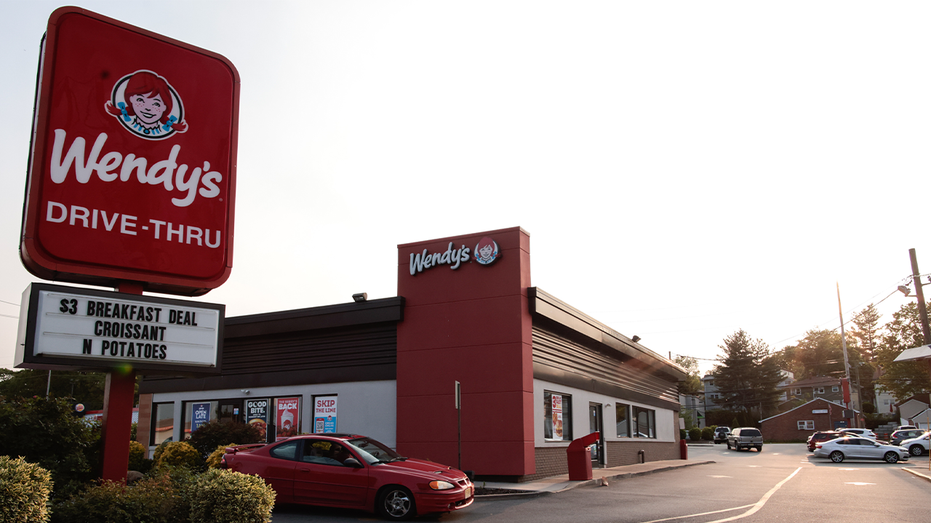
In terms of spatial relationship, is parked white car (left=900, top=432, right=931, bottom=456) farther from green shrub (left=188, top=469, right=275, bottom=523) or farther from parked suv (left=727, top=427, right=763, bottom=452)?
green shrub (left=188, top=469, right=275, bottom=523)

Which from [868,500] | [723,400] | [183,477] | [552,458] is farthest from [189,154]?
[723,400]

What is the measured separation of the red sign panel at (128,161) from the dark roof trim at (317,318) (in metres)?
9.80

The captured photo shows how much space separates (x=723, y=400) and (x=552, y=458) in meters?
79.0

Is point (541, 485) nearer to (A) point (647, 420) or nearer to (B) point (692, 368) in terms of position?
(A) point (647, 420)

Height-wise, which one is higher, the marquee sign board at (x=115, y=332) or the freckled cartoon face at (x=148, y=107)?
the freckled cartoon face at (x=148, y=107)

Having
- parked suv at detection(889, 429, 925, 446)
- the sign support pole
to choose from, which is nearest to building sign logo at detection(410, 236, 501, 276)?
the sign support pole

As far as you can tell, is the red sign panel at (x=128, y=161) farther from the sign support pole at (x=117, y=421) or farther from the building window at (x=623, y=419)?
the building window at (x=623, y=419)

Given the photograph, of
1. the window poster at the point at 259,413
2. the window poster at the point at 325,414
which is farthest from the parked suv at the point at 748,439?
the window poster at the point at 259,413

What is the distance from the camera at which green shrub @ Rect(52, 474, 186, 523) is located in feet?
26.3

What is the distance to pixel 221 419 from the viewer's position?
2270 centimetres

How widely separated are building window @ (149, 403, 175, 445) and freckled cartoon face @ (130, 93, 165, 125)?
17.0 m

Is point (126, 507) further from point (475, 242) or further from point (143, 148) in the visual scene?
point (475, 242)

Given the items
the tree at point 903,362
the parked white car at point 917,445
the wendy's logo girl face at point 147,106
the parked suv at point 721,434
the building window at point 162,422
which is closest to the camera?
the wendy's logo girl face at point 147,106

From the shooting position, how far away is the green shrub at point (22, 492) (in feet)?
23.0
